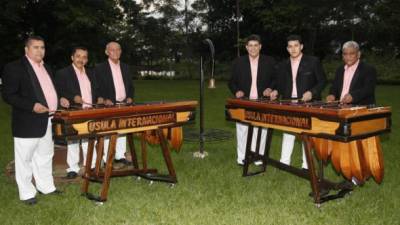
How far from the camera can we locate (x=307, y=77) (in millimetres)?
5980

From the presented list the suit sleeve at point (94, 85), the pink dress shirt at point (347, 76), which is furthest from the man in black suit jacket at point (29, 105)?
the pink dress shirt at point (347, 76)

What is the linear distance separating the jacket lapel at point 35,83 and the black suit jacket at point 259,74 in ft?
9.68

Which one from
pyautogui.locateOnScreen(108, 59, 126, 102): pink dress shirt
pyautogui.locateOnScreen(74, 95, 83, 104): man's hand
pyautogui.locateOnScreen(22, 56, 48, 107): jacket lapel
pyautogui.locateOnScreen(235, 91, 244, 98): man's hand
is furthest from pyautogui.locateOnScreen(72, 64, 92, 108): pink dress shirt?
pyautogui.locateOnScreen(235, 91, 244, 98): man's hand

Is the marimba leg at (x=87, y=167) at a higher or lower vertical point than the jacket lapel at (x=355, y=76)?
lower

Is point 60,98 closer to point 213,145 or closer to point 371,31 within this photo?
point 213,145

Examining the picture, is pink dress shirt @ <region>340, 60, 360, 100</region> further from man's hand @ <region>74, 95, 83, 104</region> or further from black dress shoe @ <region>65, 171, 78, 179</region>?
black dress shoe @ <region>65, 171, 78, 179</region>

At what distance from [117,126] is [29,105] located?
1.00 metres

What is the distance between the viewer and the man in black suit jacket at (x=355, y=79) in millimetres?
5512

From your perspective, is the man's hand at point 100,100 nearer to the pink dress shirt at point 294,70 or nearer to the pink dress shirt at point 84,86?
the pink dress shirt at point 84,86

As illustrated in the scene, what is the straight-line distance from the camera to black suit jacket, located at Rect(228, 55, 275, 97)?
6676 millimetres

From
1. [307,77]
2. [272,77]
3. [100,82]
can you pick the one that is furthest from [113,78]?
[307,77]

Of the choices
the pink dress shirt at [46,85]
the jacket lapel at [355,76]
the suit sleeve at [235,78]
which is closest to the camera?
the pink dress shirt at [46,85]

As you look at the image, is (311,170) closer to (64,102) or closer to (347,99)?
(347,99)

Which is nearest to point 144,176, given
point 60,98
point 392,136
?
point 60,98
